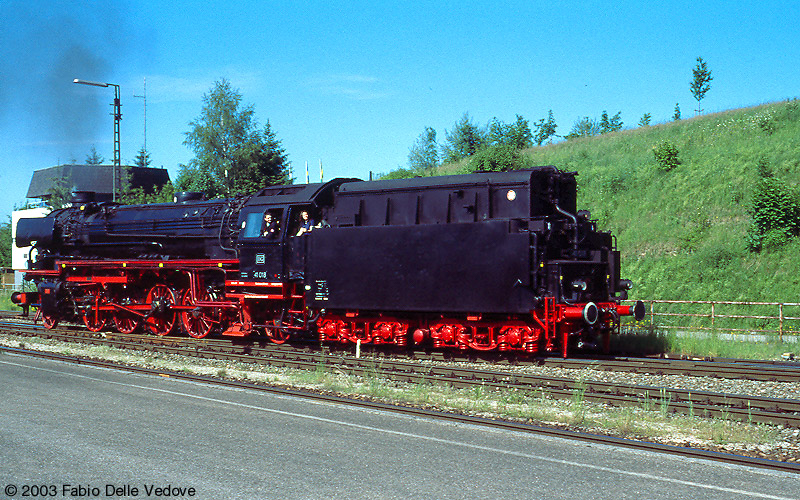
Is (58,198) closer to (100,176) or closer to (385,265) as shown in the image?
(100,176)

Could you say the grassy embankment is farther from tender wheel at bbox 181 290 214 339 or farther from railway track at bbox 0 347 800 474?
tender wheel at bbox 181 290 214 339

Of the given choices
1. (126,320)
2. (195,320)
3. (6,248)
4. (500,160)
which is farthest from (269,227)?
(6,248)

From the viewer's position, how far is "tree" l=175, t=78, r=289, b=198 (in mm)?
39688

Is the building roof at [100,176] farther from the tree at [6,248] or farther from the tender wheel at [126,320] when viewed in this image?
the tender wheel at [126,320]

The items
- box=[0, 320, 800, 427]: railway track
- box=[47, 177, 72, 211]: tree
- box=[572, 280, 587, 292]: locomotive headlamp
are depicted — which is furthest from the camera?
box=[47, 177, 72, 211]: tree

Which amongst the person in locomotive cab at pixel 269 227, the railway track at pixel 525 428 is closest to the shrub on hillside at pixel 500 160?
the person in locomotive cab at pixel 269 227

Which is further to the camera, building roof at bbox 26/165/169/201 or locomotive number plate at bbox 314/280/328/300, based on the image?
building roof at bbox 26/165/169/201

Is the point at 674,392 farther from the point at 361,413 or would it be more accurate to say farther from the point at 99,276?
the point at 99,276

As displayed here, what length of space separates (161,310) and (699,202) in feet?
72.3

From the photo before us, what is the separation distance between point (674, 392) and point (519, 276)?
3777 mm

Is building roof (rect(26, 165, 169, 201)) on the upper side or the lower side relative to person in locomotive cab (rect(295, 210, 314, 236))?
upper

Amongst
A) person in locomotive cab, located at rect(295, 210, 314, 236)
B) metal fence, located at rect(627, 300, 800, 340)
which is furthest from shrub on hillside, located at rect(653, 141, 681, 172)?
person in locomotive cab, located at rect(295, 210, 314, 236)

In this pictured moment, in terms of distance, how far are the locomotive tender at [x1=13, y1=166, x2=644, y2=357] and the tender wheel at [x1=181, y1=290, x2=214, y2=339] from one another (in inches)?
1.6

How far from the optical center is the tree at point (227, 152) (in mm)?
39688
